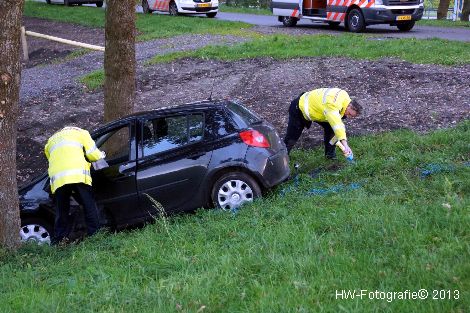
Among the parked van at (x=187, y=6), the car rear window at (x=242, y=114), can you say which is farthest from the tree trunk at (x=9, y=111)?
the parked van at (x=187, y=6)

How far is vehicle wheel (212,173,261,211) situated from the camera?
7.43m

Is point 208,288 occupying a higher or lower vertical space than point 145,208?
higher

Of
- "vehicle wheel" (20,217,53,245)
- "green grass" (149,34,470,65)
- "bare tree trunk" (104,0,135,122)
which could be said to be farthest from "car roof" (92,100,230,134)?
"green grass" (149,34,470,65)

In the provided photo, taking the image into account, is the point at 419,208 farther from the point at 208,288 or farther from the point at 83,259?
the point at 83,259

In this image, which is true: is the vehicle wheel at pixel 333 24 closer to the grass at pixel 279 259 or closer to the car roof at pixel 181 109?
the car roof at pixel 181 109

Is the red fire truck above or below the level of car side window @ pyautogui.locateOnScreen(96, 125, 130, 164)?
above

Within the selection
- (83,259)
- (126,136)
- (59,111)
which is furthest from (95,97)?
(83,259)

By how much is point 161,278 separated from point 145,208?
2588 millimetres

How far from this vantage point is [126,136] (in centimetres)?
773

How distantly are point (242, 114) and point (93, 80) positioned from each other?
353 inches

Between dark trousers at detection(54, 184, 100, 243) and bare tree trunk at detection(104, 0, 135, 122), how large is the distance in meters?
2.59

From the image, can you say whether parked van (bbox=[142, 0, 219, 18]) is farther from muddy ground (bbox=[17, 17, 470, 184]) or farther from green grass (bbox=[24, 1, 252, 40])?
muddy ground (bbox=[17, 17, 470, 184])

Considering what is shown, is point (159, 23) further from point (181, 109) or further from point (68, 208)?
point (68, 208)

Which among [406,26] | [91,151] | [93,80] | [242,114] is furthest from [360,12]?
[91,151]
